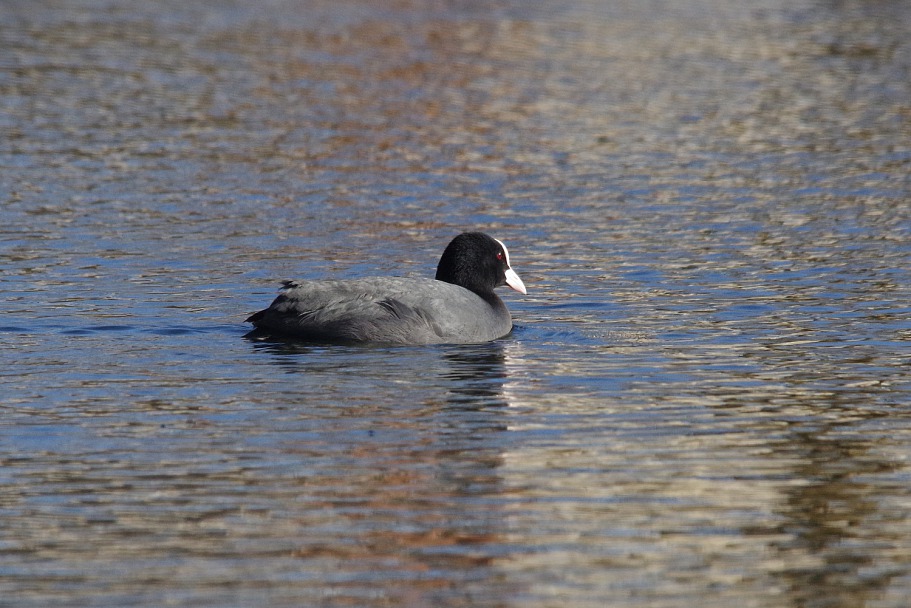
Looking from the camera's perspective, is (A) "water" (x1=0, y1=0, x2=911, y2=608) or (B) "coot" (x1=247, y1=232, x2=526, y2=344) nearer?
(A) "water" (x1=0, y1=0, x2=911, y2=608)

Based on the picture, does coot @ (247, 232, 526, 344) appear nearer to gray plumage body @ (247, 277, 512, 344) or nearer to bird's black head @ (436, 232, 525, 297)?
gray plumage body @ (247, 277, 512, 344)

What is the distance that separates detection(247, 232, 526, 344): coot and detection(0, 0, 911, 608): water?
0.19m

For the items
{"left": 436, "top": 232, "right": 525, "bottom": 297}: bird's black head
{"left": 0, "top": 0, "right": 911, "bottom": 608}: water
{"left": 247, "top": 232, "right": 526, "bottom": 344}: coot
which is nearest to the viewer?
{"left": 0, "top": 0, "right": 911, "bottom": 608}: water

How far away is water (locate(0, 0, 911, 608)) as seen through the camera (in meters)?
6.94

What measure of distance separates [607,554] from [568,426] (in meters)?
2.29

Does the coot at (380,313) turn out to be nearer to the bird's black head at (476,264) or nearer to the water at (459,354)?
the water at (459,354)

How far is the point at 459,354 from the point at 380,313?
0.67m

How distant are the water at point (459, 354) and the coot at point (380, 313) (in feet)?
0.63

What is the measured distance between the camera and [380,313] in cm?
1152

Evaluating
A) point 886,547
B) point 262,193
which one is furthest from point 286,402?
point 262,193

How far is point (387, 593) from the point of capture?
646 cm

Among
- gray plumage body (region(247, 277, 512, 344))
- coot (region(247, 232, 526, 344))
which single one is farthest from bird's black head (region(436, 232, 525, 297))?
gray plumage body (region(247, 277, 512, 344))

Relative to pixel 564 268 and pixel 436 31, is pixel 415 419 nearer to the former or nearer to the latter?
pixel 564 268

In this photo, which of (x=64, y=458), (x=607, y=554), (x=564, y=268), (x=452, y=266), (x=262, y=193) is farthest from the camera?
(x=262, y=193)
